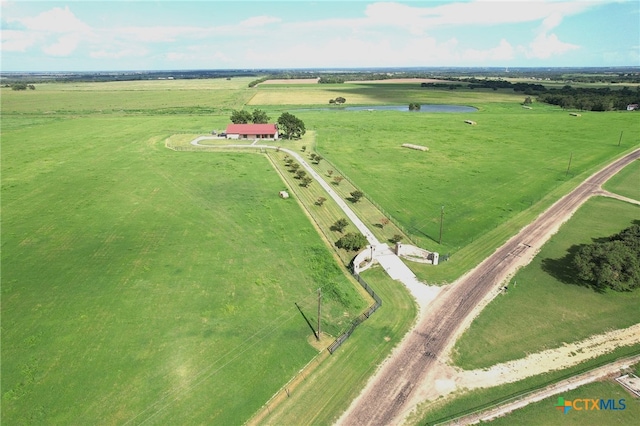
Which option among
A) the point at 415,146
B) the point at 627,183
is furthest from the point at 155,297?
the point at 627,183

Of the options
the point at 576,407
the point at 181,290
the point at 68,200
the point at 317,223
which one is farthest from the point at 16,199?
the point at 576,407

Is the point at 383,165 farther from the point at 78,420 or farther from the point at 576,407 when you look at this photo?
the point at 78,420

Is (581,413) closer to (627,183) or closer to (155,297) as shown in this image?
(155,297)

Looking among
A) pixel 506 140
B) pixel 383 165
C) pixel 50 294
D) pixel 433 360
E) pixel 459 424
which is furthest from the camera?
pixel 506 140

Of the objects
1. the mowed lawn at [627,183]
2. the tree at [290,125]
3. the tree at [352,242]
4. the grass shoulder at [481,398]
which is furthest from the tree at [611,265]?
the tree at [290,125]

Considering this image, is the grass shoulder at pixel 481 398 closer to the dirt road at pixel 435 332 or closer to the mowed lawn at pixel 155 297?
the dirt road at pixel 435 332
